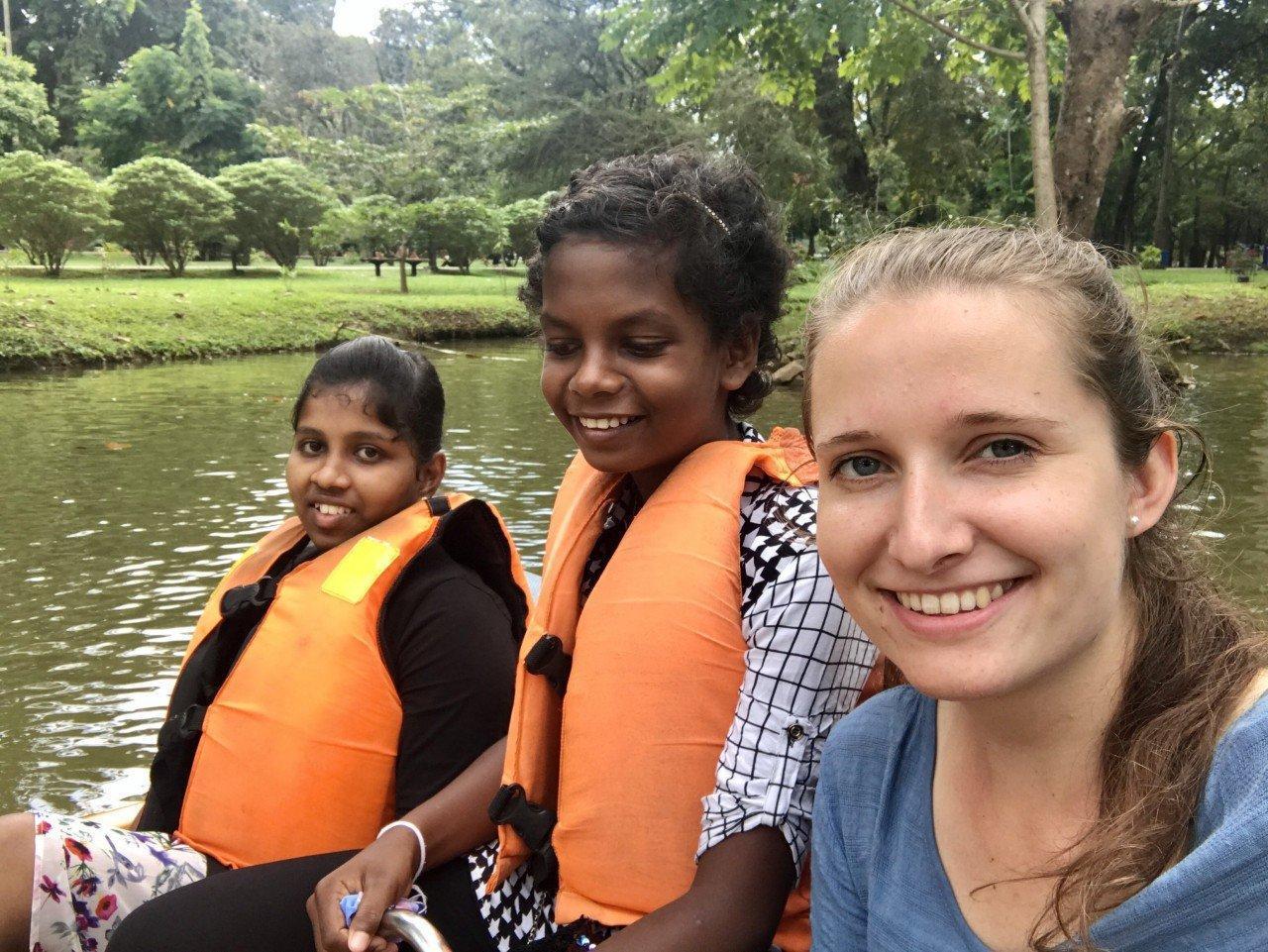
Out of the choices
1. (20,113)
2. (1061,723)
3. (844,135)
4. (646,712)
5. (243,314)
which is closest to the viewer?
(1061,723)

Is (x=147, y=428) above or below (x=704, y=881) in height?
below

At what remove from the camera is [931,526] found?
41.2 inches

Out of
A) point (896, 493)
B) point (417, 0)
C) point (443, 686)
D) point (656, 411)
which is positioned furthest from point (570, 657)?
point (417, 0)

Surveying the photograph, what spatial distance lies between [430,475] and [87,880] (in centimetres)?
97

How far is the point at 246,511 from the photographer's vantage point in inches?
284

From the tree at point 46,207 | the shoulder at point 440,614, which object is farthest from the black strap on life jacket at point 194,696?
the tree at point 46,207

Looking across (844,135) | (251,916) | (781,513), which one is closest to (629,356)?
(781,513)

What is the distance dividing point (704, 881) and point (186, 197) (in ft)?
77.0

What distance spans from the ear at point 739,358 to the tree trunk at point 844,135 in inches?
718

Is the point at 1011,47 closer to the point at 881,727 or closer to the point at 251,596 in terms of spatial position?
the point at 251,596

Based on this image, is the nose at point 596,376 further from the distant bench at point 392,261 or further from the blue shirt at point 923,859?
the distant bench at point 392,261

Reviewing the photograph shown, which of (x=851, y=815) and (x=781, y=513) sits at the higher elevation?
(x=781, y=513)

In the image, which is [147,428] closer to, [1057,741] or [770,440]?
[770,440]

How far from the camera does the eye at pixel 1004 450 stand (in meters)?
1.05
